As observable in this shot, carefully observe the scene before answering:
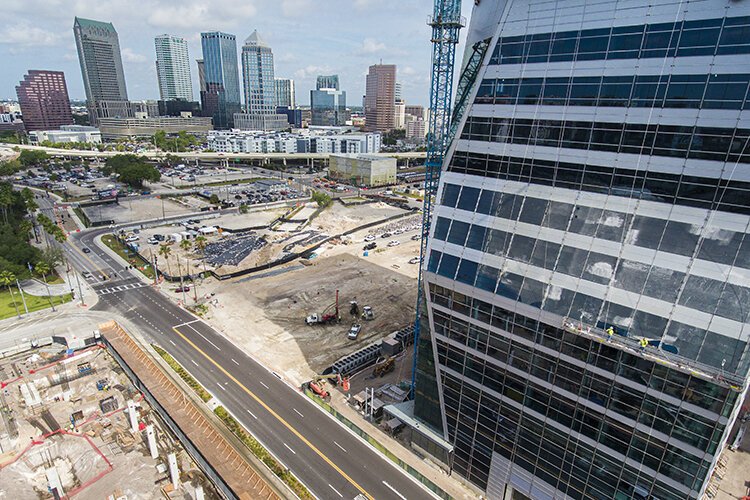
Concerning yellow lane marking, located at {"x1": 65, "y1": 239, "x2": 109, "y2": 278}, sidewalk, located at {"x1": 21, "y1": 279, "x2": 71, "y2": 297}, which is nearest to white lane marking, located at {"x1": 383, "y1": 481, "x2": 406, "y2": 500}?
sidewalk, located at {"x1": 21, "y1": 279, "x2": 71, "y2": 297}

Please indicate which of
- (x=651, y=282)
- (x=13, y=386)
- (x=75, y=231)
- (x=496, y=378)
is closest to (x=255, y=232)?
(x=75, y=231)

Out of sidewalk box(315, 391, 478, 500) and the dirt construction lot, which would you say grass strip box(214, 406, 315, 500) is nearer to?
sidewalk box(315, 391, 478, 500)

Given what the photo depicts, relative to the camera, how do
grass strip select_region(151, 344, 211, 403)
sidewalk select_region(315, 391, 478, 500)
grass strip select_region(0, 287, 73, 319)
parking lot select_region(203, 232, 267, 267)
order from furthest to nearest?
1. parking lot select_region(203, 232, 267, 267)
2. grass strip select_region(0, 287, 73, 319)
3. grass strip select_region(151, 344, 211, 403)
4. sidewalk select_region(315, 391, 478, 500)

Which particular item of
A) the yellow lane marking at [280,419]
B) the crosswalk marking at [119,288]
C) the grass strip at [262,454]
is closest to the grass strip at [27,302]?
the crosswalk marking at [119,288]

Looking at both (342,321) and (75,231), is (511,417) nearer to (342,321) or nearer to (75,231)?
(342,321)

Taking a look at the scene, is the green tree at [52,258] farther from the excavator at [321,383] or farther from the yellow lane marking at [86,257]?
the excavator at [321,383]

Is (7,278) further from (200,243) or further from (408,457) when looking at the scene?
(408,457)
